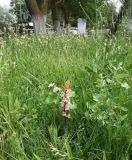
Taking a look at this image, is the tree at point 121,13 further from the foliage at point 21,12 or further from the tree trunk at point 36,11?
the tree trunk at point 36,11

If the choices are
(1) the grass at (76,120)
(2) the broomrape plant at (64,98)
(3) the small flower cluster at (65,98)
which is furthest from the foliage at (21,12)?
(3) the small flower cluster at (65,98)

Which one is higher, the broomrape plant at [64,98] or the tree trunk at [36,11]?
the tree trunk at [36,11]

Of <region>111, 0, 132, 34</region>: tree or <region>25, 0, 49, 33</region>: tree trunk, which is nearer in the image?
<region>111, 0, 132, 34</region>: tree

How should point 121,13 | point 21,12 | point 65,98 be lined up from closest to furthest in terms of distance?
point 65,98 < point 121,13 < point 21,12

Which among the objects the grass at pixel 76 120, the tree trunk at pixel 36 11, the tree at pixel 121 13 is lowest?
the grass at pixel 76 120

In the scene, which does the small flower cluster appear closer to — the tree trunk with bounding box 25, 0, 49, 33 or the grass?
the grass

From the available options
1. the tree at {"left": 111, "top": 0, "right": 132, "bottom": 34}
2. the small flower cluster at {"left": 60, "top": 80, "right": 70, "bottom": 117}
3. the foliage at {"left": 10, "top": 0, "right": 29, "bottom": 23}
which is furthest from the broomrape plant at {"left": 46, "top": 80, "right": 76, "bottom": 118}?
the foliage at {"left": 10, "top": 0, "right": 29, "bottom": 23}

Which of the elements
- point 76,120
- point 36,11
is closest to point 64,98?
point 76,120

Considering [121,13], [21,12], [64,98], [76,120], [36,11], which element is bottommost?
[76,120]

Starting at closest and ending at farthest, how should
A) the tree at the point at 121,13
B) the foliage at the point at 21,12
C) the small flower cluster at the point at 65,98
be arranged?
1. the small flower cluster at the point at 65,98
2. the tree at the point at 121,13
3. the foliage at the point at 21,12

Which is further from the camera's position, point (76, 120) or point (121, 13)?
point (121, 13)

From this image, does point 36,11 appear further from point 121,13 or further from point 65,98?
point 65,98

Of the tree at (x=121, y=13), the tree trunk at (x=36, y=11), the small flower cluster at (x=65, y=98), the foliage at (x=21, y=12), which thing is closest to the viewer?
the small flower cluster at (x=65, y=98)

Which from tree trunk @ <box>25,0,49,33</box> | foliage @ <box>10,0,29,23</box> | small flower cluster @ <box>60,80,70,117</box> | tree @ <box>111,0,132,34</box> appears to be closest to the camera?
small flower cluster @ <box>60,80,70,117</box>
